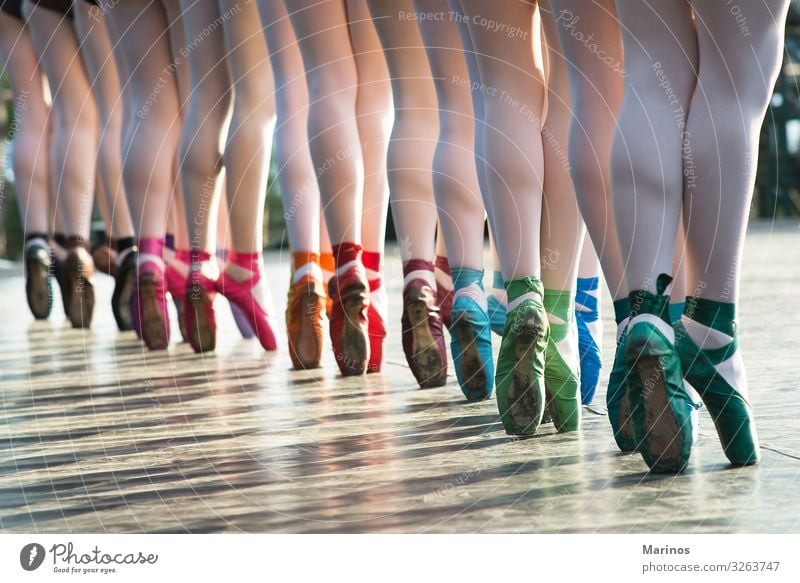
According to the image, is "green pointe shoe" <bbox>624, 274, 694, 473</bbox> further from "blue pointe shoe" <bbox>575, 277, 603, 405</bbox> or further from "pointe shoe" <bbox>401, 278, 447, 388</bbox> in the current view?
"pointe shoe" <bbox>401, 278, 447, 388</bbox>

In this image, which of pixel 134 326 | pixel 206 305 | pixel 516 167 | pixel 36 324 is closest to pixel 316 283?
pixel 206 305

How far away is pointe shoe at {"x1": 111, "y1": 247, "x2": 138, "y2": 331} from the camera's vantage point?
11.1 ft

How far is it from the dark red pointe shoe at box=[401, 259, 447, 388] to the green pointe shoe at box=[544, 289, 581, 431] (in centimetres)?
41

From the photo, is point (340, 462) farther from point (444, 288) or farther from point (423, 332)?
point (444, 288)

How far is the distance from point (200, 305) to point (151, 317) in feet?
0.71

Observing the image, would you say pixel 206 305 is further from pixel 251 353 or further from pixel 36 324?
pixel 36 324

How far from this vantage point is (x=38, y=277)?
395cm

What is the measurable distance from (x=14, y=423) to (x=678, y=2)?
1342 millimetres

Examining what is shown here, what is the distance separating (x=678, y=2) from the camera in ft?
4.95
